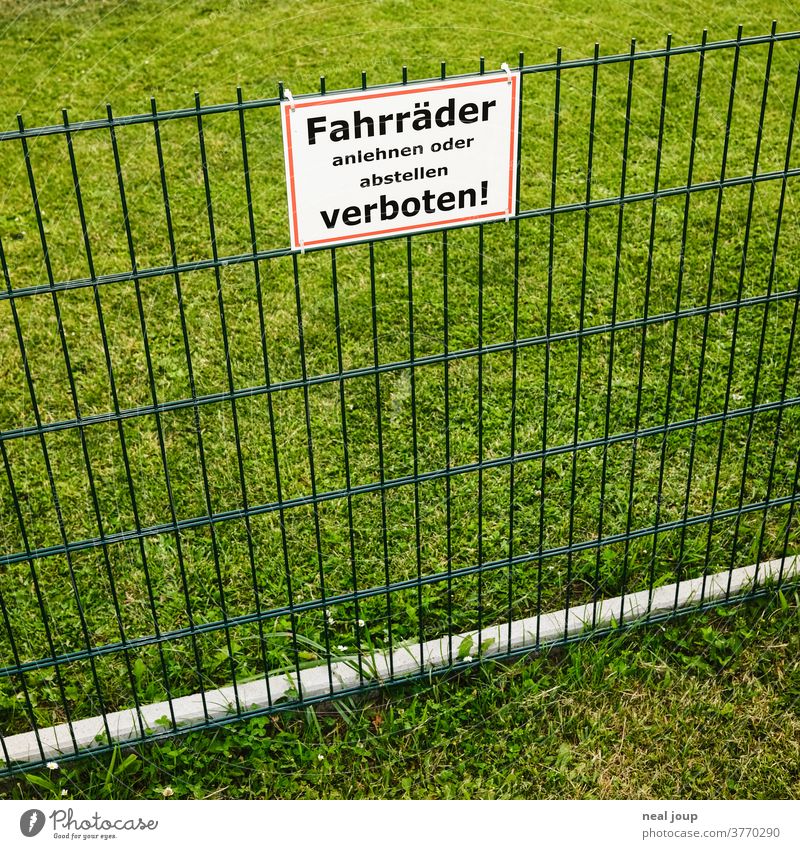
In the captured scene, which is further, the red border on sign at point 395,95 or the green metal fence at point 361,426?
the green metal fence at point 361,426

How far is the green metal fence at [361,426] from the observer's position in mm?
3170

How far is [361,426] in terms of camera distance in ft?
15.0

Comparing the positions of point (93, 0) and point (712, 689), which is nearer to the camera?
point (712, 689)

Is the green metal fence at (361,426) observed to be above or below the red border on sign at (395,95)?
below

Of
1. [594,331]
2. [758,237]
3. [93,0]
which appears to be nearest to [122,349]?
[594,331]

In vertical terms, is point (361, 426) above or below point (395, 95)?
below

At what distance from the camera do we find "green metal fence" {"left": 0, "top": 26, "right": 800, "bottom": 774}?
10.4 feet

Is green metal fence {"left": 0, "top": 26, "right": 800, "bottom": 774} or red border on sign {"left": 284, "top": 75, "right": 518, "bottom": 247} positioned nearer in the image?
red border on sign {"left": 284, "top": 75, "right": 518, "bottom": 247}

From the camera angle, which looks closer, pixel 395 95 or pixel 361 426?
pixel 395 95

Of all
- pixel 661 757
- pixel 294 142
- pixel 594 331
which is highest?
pixel 294 142

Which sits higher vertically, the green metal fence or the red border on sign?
the red border on sign

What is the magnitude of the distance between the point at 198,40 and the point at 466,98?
5.71 metres
